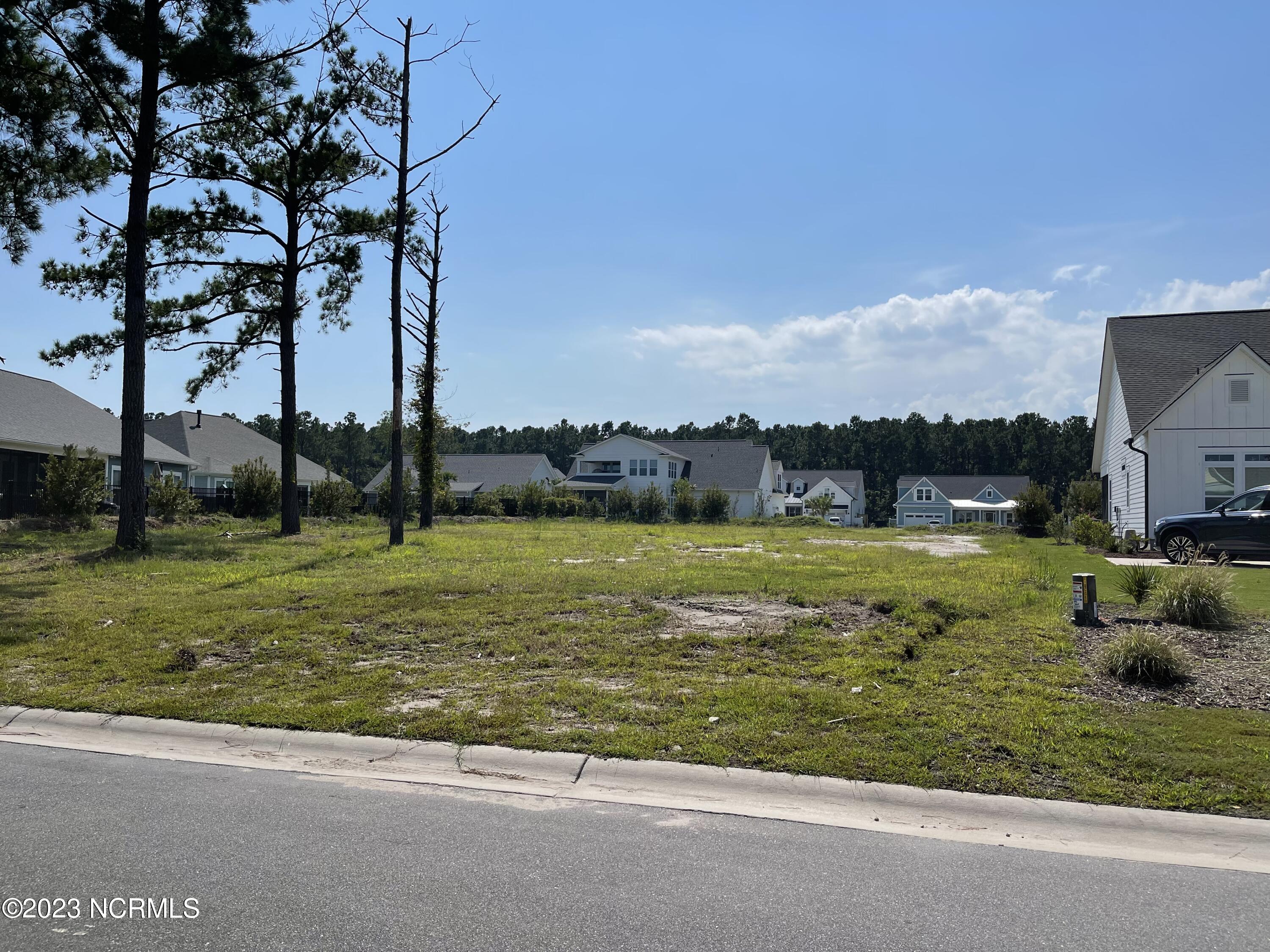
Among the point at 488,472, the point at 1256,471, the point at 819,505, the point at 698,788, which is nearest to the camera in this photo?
the point at 698,788

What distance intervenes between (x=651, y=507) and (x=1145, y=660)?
3799cm

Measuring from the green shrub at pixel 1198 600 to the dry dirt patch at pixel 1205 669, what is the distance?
6.2 inches

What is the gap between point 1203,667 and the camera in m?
7.09

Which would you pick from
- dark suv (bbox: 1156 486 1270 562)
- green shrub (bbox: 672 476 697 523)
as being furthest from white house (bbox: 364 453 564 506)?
dark suv (bbox: 1156 486 1270 562)

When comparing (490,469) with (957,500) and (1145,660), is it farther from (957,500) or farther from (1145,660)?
(1145,660)

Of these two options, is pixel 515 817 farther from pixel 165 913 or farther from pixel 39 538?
pixel 39 538

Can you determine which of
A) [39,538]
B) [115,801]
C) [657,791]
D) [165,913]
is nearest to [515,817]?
[657,791]

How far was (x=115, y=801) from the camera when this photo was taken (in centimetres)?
488

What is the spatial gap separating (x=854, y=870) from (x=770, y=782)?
3.66 ft

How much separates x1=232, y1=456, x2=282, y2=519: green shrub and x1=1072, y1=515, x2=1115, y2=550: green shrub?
28.0m

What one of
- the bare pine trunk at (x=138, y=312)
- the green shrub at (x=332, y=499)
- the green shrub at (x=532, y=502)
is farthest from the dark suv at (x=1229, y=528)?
the green shrub at (x=532, y=502)

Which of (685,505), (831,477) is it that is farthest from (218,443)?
(831,477)

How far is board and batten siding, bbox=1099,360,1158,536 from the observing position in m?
23.6

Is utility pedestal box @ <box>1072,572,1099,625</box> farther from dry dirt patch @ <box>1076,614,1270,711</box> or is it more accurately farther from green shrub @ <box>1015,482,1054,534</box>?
green shrub @ <box>1015,482,1054,534</box>
